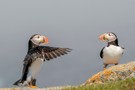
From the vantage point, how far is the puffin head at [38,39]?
22.8 m

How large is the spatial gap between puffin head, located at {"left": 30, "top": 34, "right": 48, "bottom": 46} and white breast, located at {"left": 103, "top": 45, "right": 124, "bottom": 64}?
356 centimetres

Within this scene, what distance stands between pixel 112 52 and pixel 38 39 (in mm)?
4178

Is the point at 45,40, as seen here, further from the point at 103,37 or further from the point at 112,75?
the point at 112,75

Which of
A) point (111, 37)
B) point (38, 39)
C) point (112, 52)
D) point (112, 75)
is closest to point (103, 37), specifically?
point (111, 37)

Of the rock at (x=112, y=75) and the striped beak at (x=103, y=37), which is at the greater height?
the striped beak at (x=103, y=37)

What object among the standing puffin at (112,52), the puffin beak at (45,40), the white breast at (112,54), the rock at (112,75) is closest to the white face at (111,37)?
the standing puffin at (112,52)

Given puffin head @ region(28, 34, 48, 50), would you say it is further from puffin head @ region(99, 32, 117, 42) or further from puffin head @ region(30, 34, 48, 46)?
puffin head @ region(99, 32, 117, 42)

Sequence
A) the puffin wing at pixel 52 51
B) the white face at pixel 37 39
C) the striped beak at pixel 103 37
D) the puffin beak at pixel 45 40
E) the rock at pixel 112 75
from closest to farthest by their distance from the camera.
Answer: the rock at pixel 112 75 → the puffin wing at pixel 52 51 → the white face at pixel 37 39 → the puffin beak at pixel 45 40 → the striped beak at pixel 103 37

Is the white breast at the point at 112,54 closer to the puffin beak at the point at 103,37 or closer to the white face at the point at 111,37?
the white face at the point at 111,37

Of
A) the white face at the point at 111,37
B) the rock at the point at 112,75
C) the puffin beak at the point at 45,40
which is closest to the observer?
the rock at the point at 112,75

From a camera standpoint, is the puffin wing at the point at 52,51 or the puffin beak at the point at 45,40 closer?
the puffin wing at the point at 52,51

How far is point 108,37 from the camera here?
1016 inches

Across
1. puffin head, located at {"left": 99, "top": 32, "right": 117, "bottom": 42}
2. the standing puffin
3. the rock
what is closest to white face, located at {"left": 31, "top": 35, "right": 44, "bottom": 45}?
the standing puffin

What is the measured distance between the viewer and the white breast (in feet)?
79.3
